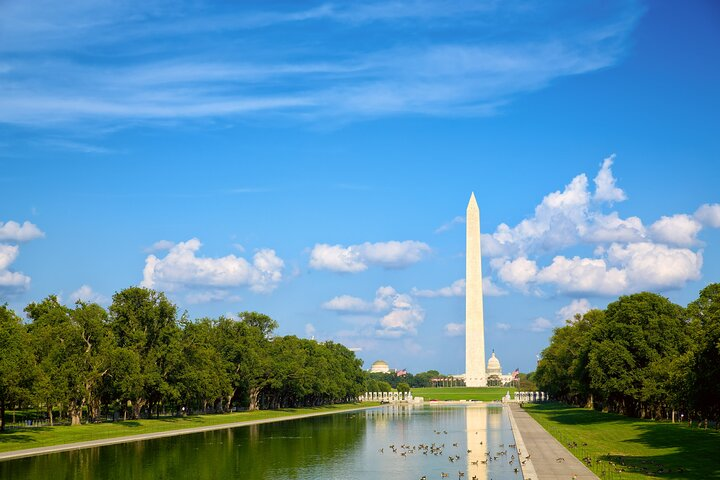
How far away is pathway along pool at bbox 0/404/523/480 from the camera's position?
38.2m

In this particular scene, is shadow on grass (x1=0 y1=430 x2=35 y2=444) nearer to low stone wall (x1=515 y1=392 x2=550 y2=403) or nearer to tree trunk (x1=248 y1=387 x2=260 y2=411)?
tree trunk (x1=248 y1=387 x2=260 y2=411)

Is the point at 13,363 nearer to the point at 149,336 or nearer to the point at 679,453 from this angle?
the point at 149,336

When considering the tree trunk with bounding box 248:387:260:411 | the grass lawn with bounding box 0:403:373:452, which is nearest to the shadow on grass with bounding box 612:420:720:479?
the grass lawn with bounding box 0:403:373:452

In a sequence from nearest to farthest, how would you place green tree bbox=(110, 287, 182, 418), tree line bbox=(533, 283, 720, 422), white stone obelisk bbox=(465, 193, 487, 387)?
tree line bbox=(533, 283, 720, 422)
green tree bbox=(110, 287, 182, 418)
white stone obelisk bbox=(465, 193, 487, 387)

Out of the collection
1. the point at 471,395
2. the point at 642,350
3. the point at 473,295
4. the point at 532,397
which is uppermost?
the point at 473,295

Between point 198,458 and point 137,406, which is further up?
point 137,406

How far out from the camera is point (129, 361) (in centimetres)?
6925

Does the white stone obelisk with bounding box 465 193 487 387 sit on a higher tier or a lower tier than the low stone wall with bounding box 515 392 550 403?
higher

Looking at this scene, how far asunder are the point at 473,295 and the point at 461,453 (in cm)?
10413

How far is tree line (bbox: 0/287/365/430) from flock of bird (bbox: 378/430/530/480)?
Answer: 25.6 metres

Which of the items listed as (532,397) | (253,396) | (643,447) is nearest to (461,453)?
(643,447)

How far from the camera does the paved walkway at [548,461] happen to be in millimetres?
34969

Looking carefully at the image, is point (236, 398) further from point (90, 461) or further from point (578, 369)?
point (90, 461)

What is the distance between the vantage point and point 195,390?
258 ft
